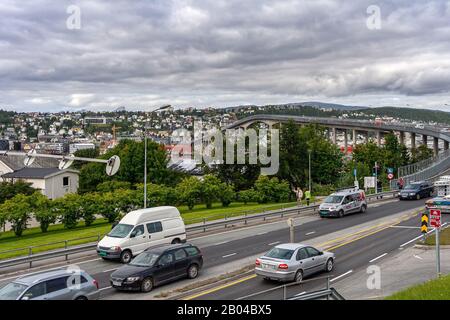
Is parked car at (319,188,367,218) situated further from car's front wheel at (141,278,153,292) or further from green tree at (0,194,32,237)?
green tree at (0,194,32,237)

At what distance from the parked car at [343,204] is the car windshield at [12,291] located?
2533 cm

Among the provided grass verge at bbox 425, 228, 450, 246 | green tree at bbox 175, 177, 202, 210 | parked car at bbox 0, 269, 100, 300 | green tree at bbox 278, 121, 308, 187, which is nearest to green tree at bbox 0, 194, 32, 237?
green tree at bbox 175, 177, 202, 210

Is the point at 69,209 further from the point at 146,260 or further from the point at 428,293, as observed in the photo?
the point at 428,293

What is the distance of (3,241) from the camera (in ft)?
117

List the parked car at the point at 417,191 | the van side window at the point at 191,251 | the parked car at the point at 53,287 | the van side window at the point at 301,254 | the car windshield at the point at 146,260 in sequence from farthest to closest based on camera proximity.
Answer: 1. the parked car at the point at 417,191
2. the van side window at the point at 191,251
3. the van side window at the point at 301,254
4. the car windshield at the point at 146,260
5. the parked car at the point at 53,287

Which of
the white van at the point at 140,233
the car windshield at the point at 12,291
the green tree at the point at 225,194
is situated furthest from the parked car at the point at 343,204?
the car windshield at the point at 12,291

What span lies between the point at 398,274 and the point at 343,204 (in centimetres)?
1740

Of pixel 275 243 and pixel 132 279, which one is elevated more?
pixel 132 279

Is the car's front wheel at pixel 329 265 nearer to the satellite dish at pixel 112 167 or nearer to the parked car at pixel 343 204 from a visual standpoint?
the satellite dish at pixel 112 167

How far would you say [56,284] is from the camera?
48.2 ft

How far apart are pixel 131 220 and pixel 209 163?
39.7m

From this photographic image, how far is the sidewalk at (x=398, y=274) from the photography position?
54.7ft

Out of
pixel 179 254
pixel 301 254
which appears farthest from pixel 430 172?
pixel 179 254

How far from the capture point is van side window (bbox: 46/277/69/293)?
47.8ft
